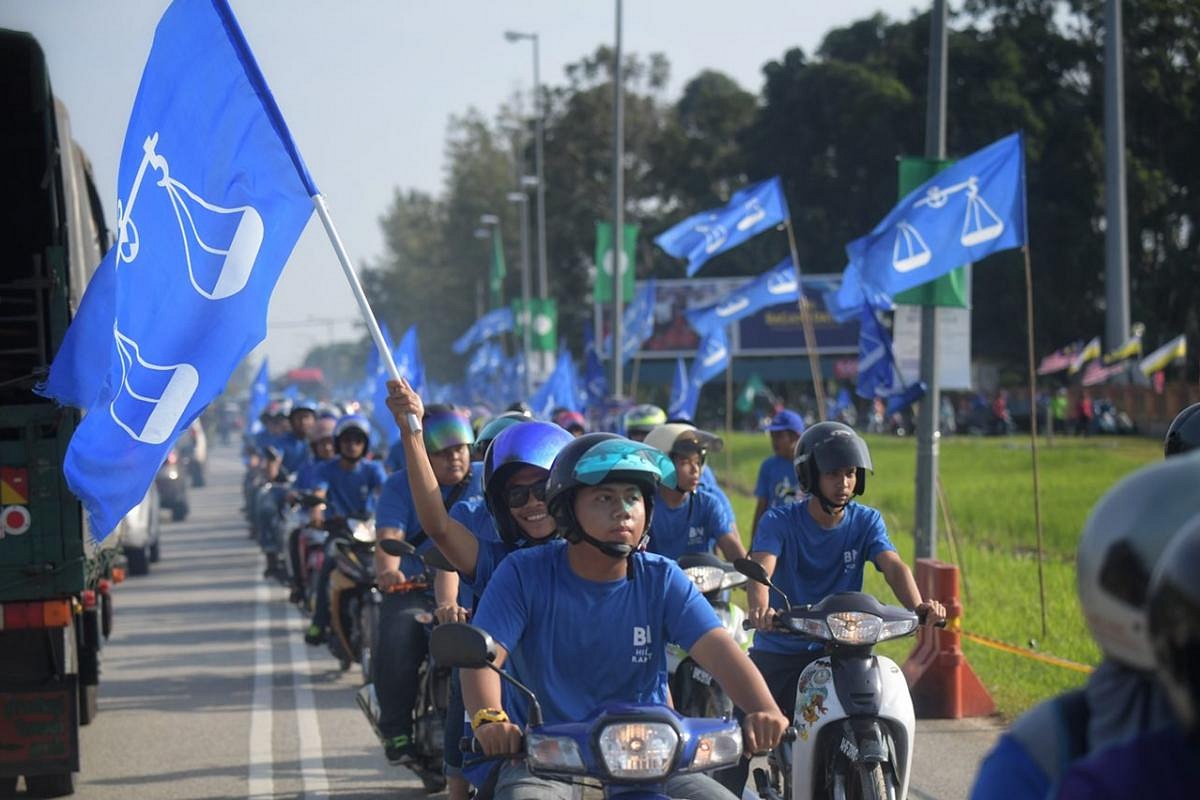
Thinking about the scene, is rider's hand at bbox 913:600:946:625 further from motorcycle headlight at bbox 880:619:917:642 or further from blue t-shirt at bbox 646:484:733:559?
blue t-shirt at bbox 646:484:733:559

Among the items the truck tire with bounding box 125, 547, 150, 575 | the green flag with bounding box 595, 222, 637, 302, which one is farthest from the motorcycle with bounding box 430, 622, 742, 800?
the green flag with bounding box 595, 222, 637, 302

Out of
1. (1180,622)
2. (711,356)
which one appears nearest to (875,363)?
(711,356)

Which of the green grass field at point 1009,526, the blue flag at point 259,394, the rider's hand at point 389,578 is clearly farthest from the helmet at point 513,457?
the blue flag at point 259,394

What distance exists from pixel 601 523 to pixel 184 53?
3192 mm

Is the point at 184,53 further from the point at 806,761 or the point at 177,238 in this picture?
the point at 806,761

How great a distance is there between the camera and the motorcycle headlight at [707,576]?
8.28m

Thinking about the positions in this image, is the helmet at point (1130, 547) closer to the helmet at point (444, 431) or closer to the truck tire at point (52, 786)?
the helmet at point (444, 431)

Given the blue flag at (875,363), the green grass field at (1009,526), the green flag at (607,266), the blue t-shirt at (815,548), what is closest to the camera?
the blue t-shirt at (815,548)

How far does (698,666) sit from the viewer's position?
8.02m

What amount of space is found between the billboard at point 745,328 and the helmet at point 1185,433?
57.1 m

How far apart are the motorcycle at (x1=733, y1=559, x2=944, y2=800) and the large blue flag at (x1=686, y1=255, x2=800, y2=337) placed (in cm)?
1434

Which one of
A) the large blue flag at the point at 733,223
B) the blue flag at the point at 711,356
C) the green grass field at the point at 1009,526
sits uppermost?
the large blue flag at the point at 733,223

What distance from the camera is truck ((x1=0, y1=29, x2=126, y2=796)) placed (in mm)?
8289

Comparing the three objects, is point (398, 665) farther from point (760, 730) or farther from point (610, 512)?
point (760, 730)
